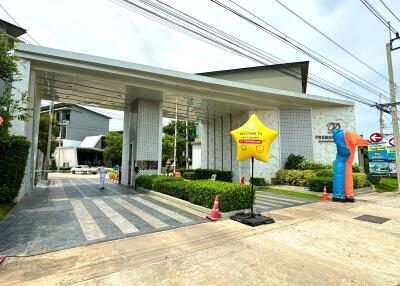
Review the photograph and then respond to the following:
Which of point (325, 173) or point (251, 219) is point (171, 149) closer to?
point (325, 173)

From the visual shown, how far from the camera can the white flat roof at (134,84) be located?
431 inches

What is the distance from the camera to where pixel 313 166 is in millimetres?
17250

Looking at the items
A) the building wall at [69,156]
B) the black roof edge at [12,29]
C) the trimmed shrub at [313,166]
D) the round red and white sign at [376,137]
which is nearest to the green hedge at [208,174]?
the trimmed shrub at [313,166]

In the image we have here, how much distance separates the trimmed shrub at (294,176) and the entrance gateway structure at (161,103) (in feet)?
3.16

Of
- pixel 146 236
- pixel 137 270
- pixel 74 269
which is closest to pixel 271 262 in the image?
pixel 137 270

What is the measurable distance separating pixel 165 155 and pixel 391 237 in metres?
32.5

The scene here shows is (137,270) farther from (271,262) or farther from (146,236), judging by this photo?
(271,262)

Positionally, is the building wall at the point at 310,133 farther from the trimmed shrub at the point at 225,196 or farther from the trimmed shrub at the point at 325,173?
the trimmed shrub at the point at 225,196

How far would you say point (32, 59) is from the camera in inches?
411

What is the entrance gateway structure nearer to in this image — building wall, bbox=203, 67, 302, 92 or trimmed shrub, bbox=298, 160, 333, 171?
building wall, bbox=203, 67, 302, 92

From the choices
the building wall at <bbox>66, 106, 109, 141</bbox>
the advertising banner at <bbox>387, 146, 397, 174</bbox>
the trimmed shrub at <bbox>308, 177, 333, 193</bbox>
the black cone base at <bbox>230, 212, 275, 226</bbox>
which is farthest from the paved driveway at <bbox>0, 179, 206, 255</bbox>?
the building wall at <bbox>66, 106, 109, 141</bbox>

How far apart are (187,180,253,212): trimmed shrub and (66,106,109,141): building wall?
4652 centimetres

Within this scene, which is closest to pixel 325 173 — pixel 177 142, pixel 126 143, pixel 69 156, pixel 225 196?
pixel 225 196

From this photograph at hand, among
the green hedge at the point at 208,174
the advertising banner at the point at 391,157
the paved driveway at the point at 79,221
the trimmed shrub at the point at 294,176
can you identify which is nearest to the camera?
the paved driveway at the point at 79,221
